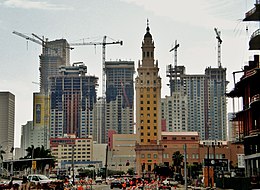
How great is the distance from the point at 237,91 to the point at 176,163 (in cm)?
6073

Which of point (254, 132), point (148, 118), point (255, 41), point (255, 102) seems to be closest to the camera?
point (255, 102)

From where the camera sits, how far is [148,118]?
191m

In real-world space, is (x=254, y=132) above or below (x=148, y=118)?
below

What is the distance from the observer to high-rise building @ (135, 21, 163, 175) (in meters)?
186

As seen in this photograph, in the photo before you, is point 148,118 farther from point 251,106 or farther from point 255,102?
point 255,102

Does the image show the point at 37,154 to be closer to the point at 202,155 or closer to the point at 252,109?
the point at 202,155

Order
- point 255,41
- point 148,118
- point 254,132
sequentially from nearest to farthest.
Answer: point 254,132 → point 255,41 → point 148,118

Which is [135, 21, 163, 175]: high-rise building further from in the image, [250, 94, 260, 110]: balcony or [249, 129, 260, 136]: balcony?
[250, 94, 260, 110]: balcony

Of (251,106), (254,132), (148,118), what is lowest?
(254,132)

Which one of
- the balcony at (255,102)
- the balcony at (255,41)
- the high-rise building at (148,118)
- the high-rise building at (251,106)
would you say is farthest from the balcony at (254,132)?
the high-rise building at (148,118)

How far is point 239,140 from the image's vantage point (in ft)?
278

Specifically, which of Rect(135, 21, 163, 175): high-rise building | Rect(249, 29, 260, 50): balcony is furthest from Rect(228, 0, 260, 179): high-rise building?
Rect(135, 21, 163, 175): high-rise building

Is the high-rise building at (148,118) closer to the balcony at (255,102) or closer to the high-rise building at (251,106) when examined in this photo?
the high-rise building at (251,106)

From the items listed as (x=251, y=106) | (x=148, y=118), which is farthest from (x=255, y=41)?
(x=148, y=118)
